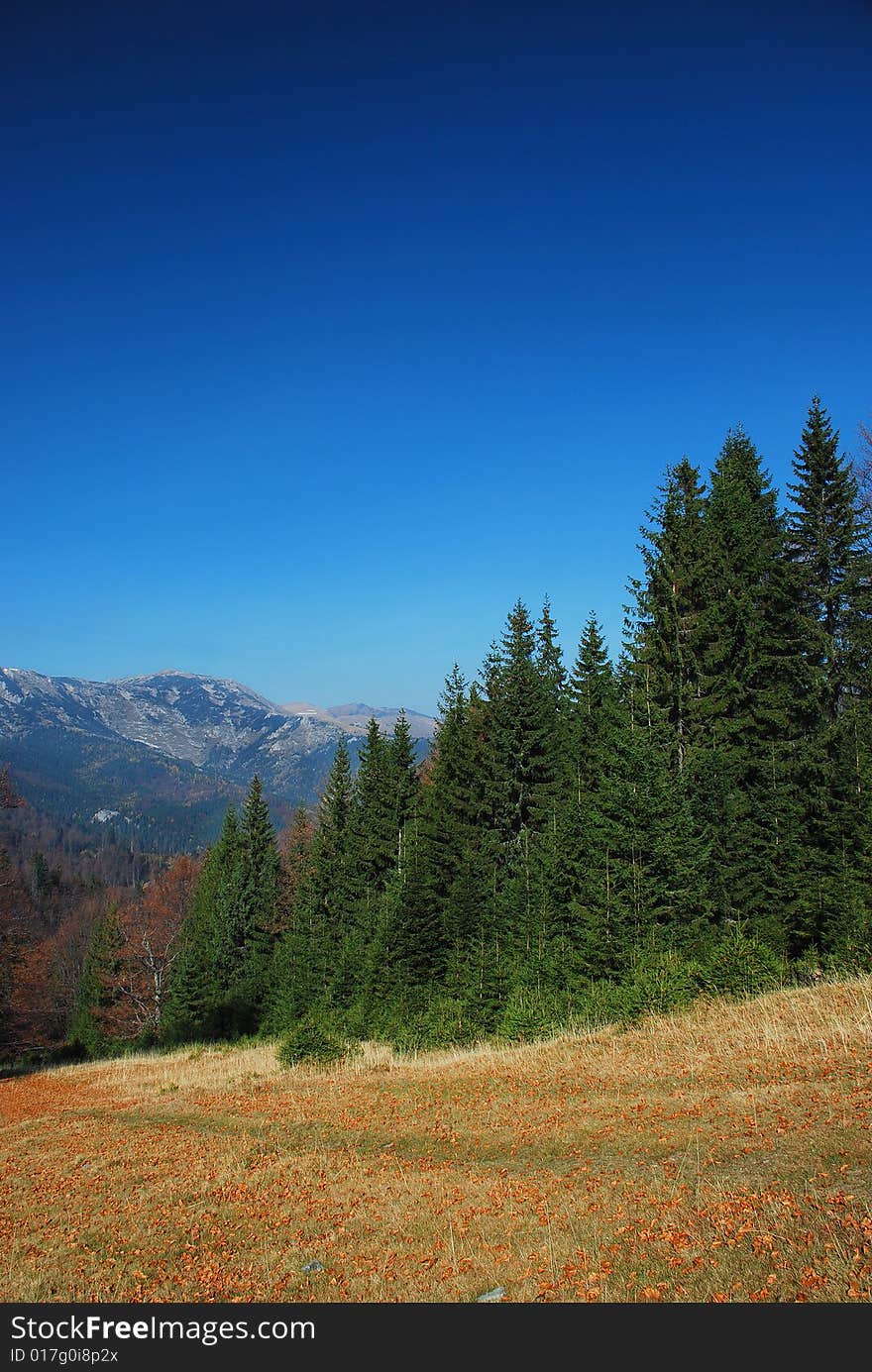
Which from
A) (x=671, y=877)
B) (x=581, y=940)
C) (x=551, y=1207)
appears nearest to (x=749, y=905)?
(x=671, y=877)

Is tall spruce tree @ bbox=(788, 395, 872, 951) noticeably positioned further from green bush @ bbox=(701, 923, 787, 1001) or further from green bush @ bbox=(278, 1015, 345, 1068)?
green bush @ bbox=(278, 1015, 345, 1068)

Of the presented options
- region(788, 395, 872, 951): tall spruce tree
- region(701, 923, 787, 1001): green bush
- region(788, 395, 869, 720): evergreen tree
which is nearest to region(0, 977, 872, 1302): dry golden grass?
region(701, 923, 787, 1001): green bush

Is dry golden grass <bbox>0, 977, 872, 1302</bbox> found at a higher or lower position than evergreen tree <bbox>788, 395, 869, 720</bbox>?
lower

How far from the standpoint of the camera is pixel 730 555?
28266 millimetres

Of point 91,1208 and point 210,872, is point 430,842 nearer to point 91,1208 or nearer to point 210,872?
point 91,1208

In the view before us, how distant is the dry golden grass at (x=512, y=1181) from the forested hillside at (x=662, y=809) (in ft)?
13.2

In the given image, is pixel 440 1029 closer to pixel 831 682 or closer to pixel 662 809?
pixel 662 809

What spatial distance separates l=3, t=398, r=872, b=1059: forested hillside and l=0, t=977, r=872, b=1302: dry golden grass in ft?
13.2

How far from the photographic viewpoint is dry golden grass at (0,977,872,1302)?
734 centimetres

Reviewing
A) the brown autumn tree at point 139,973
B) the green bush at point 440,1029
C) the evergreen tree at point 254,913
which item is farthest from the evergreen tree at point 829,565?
the brown autumn tree at point 139,973

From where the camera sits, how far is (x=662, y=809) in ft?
73.8

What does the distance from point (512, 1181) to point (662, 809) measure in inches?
546

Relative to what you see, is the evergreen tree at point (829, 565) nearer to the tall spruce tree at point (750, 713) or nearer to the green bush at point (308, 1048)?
the tall spruce tree at point (750, 713)

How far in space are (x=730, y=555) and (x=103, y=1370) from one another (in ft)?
93.7
